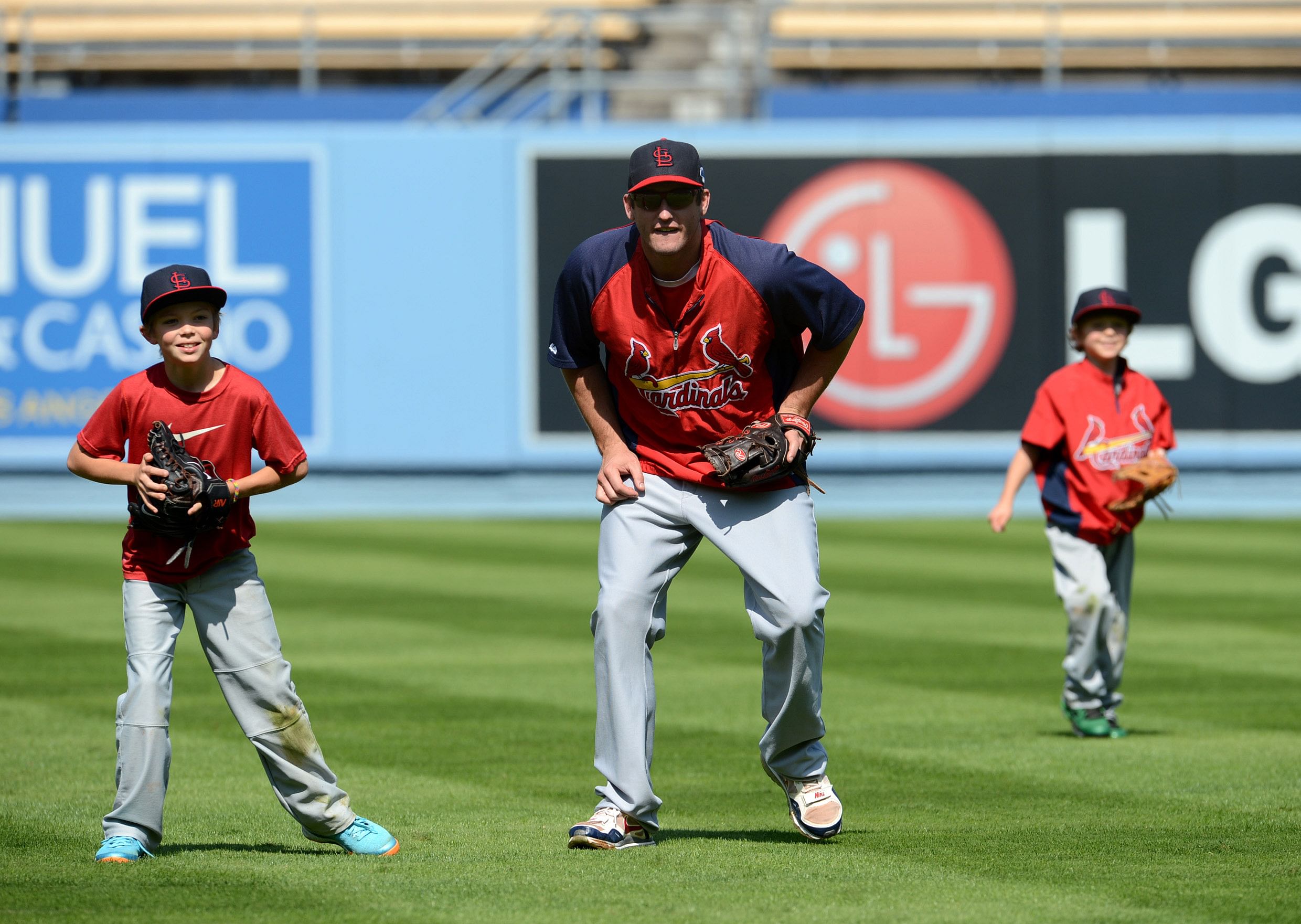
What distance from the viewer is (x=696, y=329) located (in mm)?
5988

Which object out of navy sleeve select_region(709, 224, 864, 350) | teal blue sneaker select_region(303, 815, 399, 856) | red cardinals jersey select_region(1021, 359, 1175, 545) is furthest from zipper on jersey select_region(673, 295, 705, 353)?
red cardinals jersey select_region(1021, 359, 1175, 545)

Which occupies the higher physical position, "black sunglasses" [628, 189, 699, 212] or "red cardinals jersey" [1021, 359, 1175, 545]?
"black sunglasses" [628, 189, 699, 212]

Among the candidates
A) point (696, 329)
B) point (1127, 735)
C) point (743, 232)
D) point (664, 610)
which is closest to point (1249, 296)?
point (743, 232)

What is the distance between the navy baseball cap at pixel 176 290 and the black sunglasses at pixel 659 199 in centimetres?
129

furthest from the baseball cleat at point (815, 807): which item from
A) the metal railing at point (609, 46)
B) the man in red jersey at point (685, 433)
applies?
the metal railing at point (609, 46)

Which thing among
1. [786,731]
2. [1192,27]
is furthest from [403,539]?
[1192,27]

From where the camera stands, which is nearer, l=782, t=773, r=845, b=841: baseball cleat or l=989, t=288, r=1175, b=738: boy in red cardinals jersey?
l=782, t=773, r=845, b=841: baseball cleat

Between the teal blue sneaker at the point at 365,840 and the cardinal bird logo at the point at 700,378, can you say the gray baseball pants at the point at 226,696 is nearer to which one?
the teal blue sneaker at the point at 365,840

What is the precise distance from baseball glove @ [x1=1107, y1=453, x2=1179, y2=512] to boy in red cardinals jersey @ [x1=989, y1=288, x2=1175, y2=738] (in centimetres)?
3

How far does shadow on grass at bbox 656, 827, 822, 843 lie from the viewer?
6199mm

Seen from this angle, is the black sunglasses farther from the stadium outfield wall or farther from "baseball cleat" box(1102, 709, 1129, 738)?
the stadium outfield wall

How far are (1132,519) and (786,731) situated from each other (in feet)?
10.9

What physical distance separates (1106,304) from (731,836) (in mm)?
3688

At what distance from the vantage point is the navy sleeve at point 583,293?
20.0 ft
